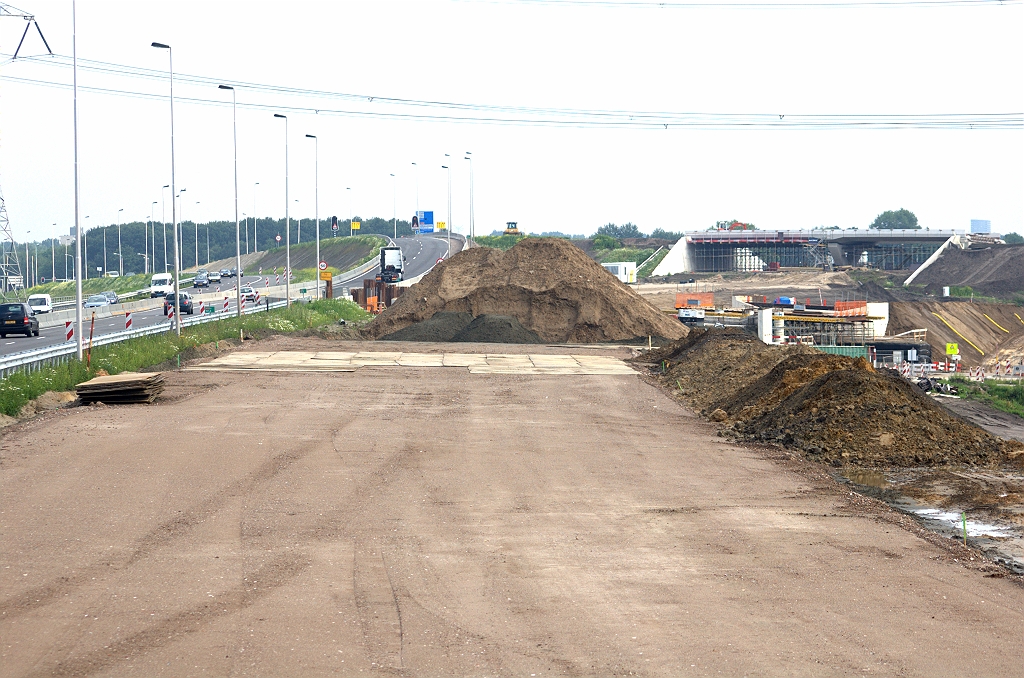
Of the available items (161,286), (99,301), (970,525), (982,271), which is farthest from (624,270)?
(970,525)

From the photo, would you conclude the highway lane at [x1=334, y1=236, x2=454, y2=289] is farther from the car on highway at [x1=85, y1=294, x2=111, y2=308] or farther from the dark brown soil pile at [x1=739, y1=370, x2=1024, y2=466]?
the dark brown soil pile at [x1=739, y1=370, x2=1024, y2=466]

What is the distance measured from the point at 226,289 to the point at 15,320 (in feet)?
180

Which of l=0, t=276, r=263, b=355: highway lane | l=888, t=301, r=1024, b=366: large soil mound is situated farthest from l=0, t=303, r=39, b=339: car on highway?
l=888, t=301, r=1024, b=366: large soil mound

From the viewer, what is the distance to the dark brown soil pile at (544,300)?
5097cm

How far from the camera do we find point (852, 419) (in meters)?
20.8

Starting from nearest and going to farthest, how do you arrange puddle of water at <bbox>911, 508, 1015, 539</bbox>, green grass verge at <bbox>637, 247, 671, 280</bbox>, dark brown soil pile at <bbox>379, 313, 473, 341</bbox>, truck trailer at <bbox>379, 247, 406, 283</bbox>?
puddle of water at <bbox>911, 508, 1015, 539</bbox> → dark brown soil pile at <bbox>379, 313, 473, 341</bbox> → truck trailer at <bbox>379, 247, 406, 283</bbox> → green grass verge at <bbox>637, 247, 671, 280</bbox>

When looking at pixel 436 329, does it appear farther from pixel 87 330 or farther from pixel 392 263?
pixel 392 263

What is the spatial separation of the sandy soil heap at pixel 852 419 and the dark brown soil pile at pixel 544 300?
23.5 metres

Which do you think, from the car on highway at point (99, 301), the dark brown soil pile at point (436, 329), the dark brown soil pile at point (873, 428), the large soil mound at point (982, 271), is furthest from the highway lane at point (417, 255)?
the dark brown soil pile at point (873, 428)

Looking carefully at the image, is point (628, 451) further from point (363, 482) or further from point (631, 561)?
point (631, 561)

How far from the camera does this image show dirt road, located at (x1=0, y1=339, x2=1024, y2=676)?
29.3ft

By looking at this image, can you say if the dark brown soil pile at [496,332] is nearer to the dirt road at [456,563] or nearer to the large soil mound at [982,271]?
the dirt road at [456,563]

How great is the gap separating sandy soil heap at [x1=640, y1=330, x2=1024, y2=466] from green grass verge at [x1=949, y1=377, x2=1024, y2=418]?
22617 millimetres

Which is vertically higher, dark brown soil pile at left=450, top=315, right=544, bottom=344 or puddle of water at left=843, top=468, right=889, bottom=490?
dark brown soil pile at left=450, top=315, right=544, bottom=344
